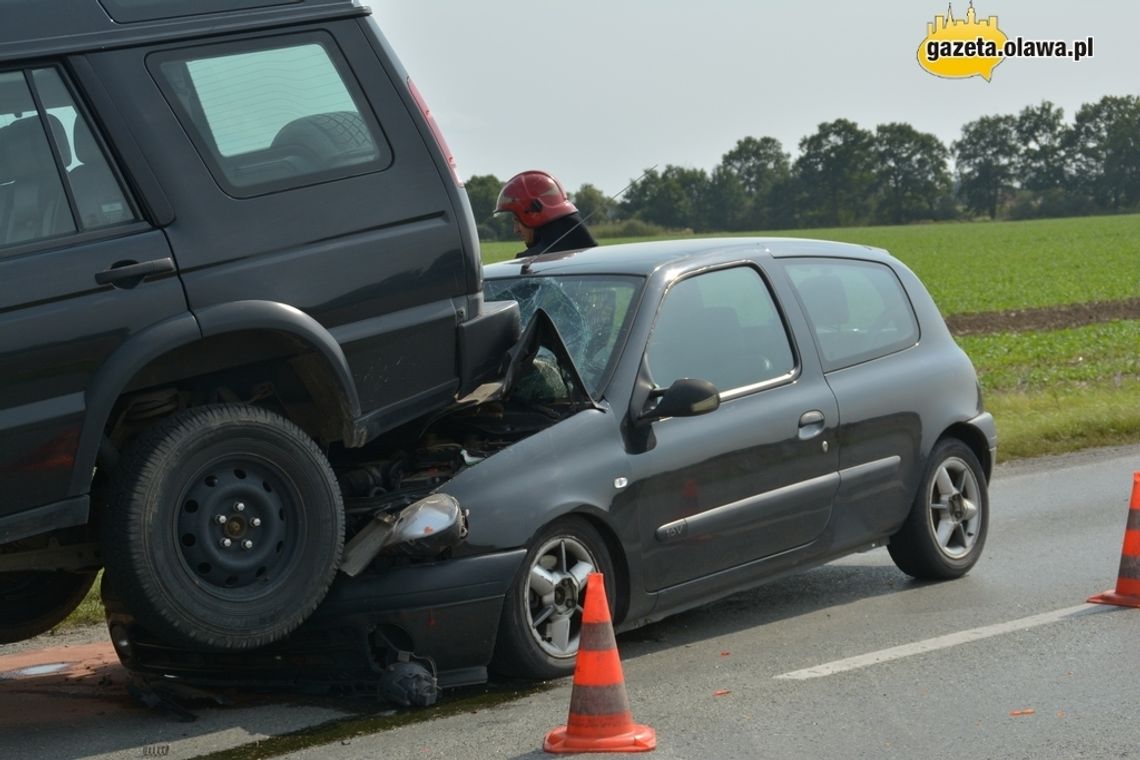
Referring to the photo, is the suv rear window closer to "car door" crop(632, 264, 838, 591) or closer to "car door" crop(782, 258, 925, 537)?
"car door" crop(632, 264, 838, 591)

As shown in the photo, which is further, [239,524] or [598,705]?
[239,524]

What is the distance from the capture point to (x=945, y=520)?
316 inches

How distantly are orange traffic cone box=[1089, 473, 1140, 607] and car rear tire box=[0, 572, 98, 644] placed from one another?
4422mm

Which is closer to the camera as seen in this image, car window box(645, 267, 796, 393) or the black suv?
the black suv

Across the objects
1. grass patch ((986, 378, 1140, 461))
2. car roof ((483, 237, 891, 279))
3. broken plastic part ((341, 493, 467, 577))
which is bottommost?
grass patch ((986, 378, 1140, 461))

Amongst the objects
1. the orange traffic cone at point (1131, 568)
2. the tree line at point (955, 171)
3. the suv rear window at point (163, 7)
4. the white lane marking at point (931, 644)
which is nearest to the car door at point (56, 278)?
the suv rear window at point (163, 7)

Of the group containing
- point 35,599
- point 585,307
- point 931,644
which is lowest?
point 931,644

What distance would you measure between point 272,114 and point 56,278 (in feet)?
3.28

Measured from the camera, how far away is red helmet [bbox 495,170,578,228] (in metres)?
9.20

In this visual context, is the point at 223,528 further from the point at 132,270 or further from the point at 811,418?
the point at 811,418

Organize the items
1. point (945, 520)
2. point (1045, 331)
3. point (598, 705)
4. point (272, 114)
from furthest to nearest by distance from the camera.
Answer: point (1045, 331) → point (945, 520) → point (272, 114) → point (598, 705)

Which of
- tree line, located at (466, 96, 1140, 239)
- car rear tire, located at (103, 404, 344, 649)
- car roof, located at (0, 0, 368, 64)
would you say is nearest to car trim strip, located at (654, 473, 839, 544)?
car rear tire, located at (103, 404, 344, 649)

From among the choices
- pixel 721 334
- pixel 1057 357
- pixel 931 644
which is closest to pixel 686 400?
pixel 721 334

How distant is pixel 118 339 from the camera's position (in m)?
5.00
